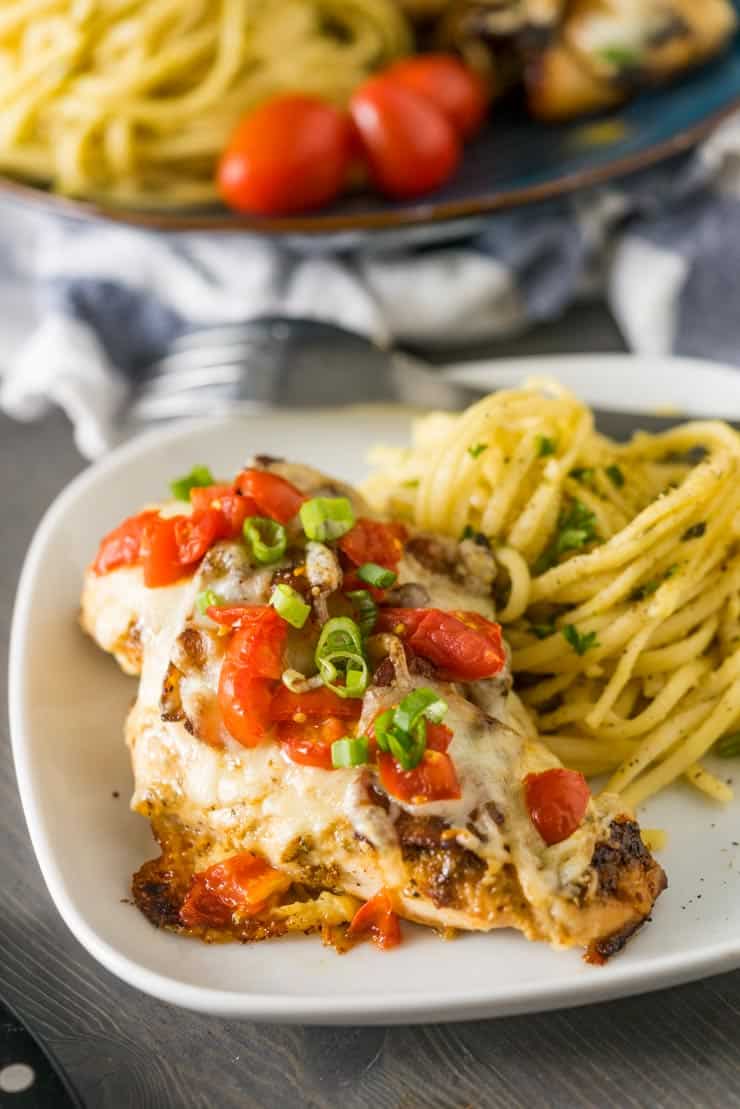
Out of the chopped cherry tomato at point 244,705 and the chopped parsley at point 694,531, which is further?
the chopped parsley at point 694,531

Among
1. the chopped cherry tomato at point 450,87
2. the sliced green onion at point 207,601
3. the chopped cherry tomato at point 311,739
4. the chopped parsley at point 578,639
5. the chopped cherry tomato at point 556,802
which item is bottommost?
the chopped parsley at point 578,639

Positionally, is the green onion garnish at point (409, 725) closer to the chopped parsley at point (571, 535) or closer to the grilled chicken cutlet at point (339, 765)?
the grilled chicken cutlet at point (339, 765)

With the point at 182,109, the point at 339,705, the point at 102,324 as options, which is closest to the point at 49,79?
the point at 182,109

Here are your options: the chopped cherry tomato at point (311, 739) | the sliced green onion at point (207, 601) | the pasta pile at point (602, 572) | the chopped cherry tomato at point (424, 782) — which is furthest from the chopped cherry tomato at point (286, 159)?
the chopped cherry tomato at point (424, 782)

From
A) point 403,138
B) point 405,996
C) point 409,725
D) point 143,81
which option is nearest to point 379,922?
point 405,996

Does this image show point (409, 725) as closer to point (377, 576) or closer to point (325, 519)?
point (377, 576)

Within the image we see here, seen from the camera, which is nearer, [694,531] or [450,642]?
[450,642]

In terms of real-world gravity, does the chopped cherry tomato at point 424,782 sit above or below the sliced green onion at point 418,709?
below
